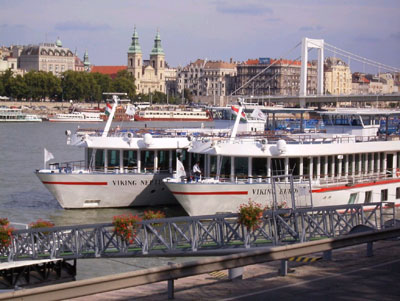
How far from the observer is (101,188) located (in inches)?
899

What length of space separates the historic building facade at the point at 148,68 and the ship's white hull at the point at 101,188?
164 metres

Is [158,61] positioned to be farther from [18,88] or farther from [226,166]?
[226,166]

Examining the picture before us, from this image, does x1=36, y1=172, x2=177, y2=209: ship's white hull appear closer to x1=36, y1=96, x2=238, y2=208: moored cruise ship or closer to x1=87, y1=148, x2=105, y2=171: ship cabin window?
x1=36, y1=96, x2=238, y2=208: moored cruise ship

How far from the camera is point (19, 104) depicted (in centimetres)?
13000

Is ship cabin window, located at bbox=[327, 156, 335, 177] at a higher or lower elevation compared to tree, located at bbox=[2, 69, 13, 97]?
lower

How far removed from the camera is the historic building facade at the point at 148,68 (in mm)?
189375

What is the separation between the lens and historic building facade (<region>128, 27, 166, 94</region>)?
189m

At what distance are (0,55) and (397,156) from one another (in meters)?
154

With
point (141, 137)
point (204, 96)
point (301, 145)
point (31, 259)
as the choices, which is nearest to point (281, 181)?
point (301, 145)

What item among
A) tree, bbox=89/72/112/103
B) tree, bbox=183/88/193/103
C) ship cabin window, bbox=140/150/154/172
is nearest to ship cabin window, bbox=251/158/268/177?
ship cabin window, bbox=140/150/154/172

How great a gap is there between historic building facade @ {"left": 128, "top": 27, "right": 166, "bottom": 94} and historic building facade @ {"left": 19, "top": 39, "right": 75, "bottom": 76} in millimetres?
14409

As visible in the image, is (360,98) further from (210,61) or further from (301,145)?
(210,61)

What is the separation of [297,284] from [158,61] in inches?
7347

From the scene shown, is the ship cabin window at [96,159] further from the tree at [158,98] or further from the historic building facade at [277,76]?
the tree at [158,98]
